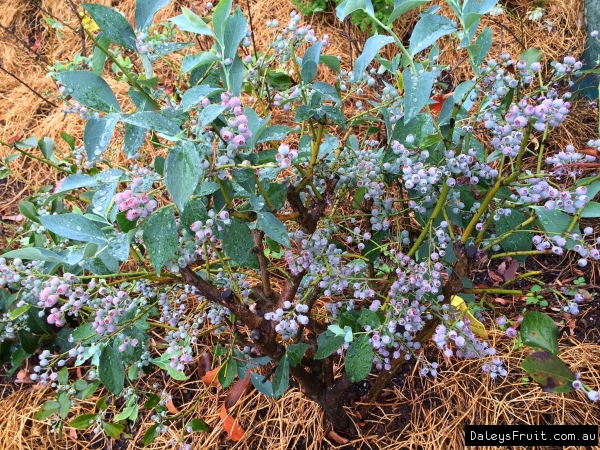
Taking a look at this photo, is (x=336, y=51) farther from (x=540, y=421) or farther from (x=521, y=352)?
(x=540, y=421)

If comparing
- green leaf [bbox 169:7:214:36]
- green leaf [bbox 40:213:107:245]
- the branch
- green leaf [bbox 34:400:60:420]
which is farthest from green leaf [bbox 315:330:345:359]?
green leaf [bbox 34:400:60:420]

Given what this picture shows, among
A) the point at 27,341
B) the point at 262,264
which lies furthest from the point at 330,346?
the point at 27,341

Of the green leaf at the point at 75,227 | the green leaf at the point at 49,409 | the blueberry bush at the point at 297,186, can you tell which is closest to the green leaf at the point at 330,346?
the blueberry bush at the point at 297,186

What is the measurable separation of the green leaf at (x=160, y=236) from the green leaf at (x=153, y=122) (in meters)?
0.13

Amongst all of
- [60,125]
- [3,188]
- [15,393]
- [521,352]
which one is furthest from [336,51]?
[15,393]

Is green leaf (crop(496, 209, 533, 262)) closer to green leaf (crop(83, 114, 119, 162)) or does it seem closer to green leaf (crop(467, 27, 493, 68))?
green leaf (crop(467, 27, 493, 68))

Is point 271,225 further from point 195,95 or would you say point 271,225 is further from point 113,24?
point 113,24

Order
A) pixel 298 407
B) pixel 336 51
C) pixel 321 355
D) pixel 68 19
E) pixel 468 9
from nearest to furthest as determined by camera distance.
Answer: pixel 468 9, pixel 321 355, pixel 298 407, pixel 336 51, pixel 68 19

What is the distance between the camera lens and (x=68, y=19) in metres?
2.95

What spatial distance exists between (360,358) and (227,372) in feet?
0.92

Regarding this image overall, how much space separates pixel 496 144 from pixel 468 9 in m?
0.17

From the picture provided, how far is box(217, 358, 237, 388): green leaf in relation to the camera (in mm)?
890

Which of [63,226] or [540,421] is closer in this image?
[63,226]

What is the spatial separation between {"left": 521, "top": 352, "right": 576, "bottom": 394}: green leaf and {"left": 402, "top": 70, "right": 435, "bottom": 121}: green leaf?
0.38 m
